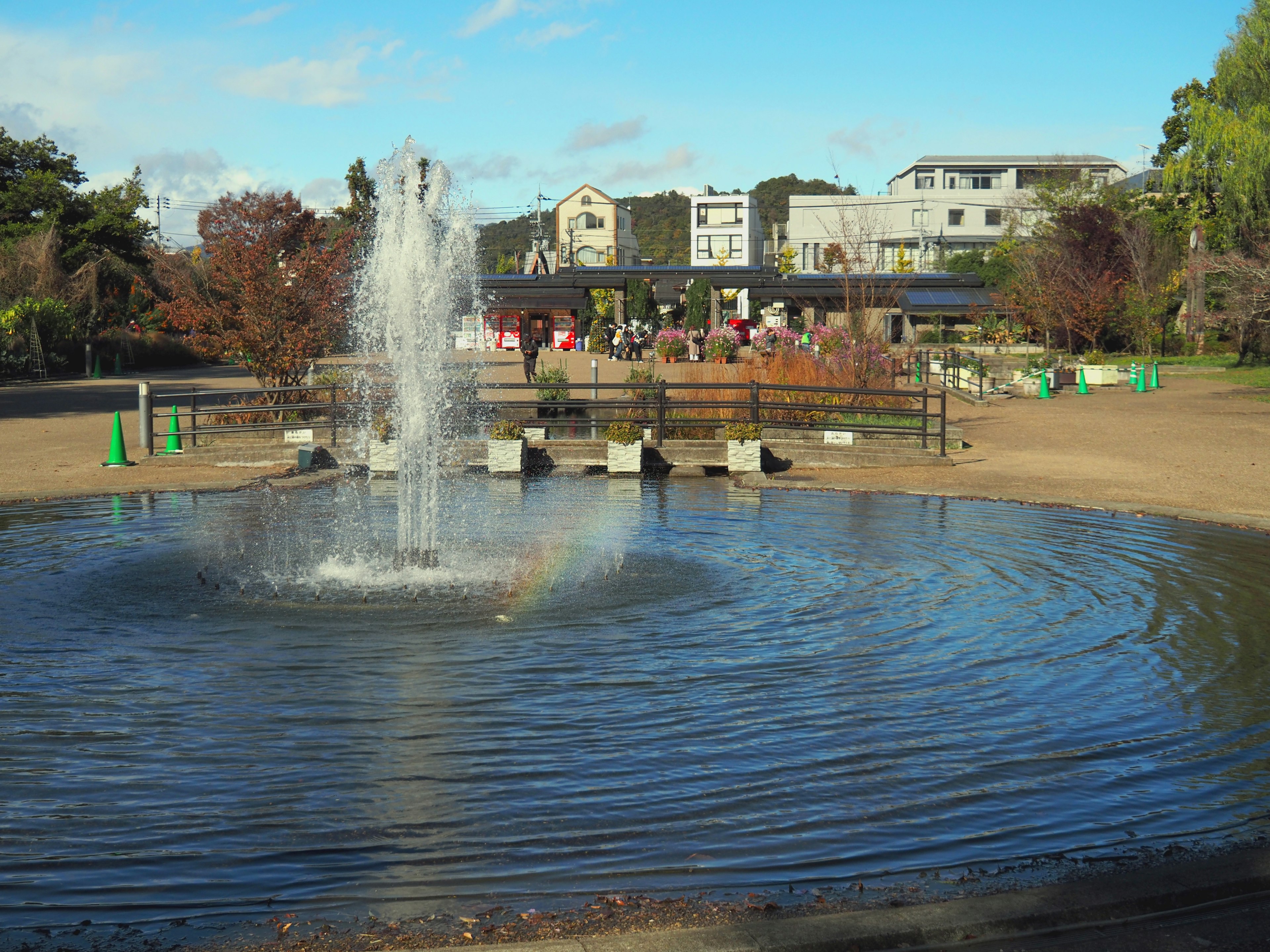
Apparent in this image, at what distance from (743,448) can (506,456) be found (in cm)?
412

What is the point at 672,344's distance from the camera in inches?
2128

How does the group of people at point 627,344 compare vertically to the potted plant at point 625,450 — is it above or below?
above

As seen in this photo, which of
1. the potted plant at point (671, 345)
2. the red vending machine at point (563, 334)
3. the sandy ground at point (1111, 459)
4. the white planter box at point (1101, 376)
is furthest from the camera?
the red vending machine at point (563, 334)

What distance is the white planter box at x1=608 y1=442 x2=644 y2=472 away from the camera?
20.7 meters

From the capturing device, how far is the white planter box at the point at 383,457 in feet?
67.8

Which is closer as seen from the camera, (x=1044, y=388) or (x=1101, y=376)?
(x=1044, y=388)

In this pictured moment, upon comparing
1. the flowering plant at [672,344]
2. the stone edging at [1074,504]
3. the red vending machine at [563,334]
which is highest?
the red vending machine at [563,334]

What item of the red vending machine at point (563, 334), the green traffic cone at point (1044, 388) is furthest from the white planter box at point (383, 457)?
the red vending machine at point (563, 334)

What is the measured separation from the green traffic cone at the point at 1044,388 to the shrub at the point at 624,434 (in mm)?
21528

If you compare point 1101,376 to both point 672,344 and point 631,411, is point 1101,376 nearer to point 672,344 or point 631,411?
point 672,344

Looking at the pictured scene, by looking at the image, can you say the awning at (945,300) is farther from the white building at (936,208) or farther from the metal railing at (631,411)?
the metal railing at (631,411)

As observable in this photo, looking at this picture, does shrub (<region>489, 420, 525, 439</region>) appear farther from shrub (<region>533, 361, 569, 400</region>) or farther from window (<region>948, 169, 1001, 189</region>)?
window (<region>948, 169, 1001, 189</region>)

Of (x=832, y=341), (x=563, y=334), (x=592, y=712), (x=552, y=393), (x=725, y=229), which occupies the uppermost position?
(x=725, y=229)

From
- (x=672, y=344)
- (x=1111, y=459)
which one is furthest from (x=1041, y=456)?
(x=672, y=344)
